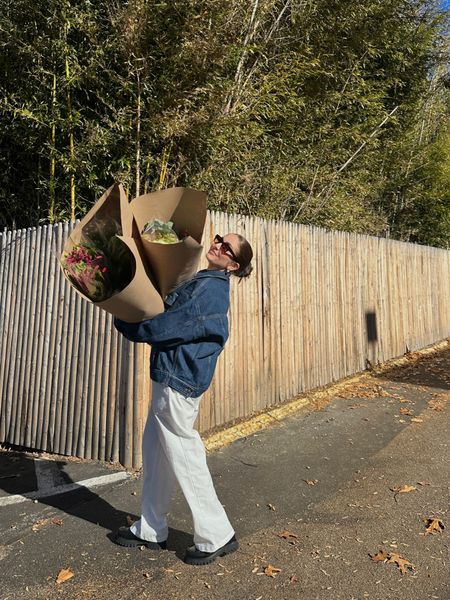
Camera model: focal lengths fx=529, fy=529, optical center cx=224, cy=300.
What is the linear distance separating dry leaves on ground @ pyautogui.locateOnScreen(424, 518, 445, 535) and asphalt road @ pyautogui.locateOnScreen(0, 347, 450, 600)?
0.4 inches

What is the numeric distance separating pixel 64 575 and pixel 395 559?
1.70 meters

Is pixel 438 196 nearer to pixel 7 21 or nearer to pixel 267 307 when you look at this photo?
pixel 267 307

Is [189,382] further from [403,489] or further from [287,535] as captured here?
[403,489]

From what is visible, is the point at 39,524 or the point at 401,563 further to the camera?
the point at 39,524

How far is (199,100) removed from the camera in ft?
18.9

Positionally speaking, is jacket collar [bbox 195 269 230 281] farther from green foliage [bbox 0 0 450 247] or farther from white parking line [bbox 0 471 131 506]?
green foliage [bbox 0 0 450 247]

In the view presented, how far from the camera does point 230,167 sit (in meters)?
6.50

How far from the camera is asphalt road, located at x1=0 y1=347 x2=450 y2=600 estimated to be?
8.39 ft

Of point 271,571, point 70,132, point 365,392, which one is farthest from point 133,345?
point 365,392

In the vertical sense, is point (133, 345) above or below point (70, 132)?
below

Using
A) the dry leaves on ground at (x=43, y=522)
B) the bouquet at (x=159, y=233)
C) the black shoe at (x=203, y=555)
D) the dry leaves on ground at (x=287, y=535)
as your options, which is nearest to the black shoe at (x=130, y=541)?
the black shoe at (x=203, y=555)

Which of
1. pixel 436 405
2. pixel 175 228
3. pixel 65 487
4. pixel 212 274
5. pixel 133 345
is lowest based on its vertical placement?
pixel 65 487

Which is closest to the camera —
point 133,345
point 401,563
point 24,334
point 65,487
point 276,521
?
point 401,563

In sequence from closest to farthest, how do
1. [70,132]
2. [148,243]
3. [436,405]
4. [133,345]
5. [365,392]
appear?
[148,243] < [133,345] < [70,132] < [436,405] < [365,392]
